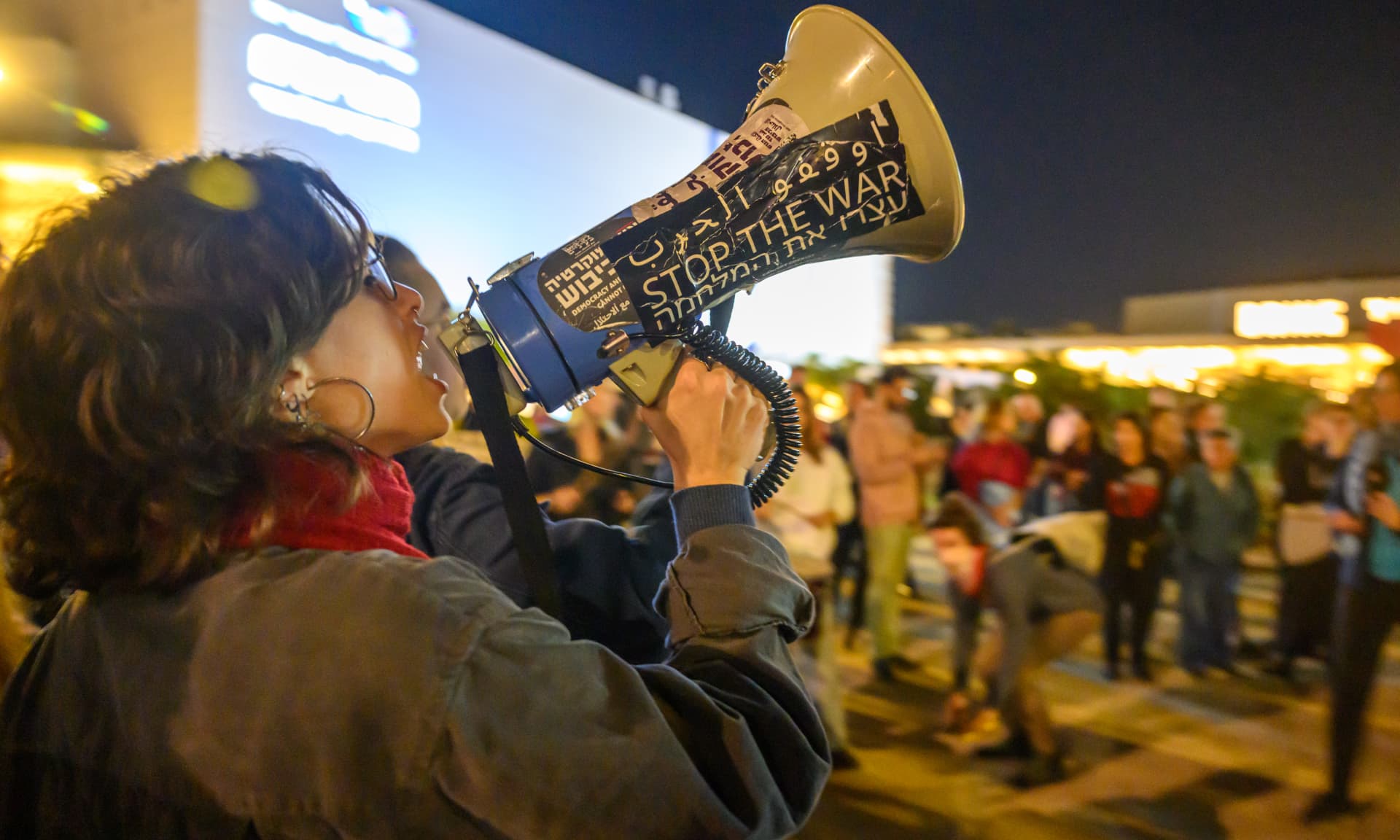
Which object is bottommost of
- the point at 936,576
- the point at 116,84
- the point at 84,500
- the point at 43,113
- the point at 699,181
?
the point at 936,576

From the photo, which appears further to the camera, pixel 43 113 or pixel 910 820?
pixel 43 113

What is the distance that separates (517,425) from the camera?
1.06 m

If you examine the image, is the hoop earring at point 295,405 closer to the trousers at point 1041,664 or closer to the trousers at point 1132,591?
the trousers at point 1041,664

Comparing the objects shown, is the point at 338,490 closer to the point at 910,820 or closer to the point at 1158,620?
the point at 910,820

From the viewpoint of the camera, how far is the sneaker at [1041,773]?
331 centimetres

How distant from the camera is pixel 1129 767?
3475 mm

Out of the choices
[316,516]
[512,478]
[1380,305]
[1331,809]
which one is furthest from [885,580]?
[1380,305]

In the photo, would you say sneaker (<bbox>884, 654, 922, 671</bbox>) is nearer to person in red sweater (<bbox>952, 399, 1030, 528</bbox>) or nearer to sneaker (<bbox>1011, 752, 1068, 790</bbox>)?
person in red sweater (<bbox>952, 399, 1030, 528</bbox>)

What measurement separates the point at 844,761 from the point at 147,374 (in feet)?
10.7

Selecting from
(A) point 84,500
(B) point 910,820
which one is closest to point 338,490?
(A) point 84,500

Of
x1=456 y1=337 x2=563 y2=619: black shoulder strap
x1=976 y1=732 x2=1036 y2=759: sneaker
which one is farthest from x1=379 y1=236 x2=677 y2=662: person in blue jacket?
x1=976 y1=732 x2=1036 y2=759: sneaker

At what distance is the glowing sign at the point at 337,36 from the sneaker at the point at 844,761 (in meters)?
6.26

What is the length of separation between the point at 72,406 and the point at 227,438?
0.12m

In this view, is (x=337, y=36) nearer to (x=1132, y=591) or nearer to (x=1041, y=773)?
(x=1132, y=591)
